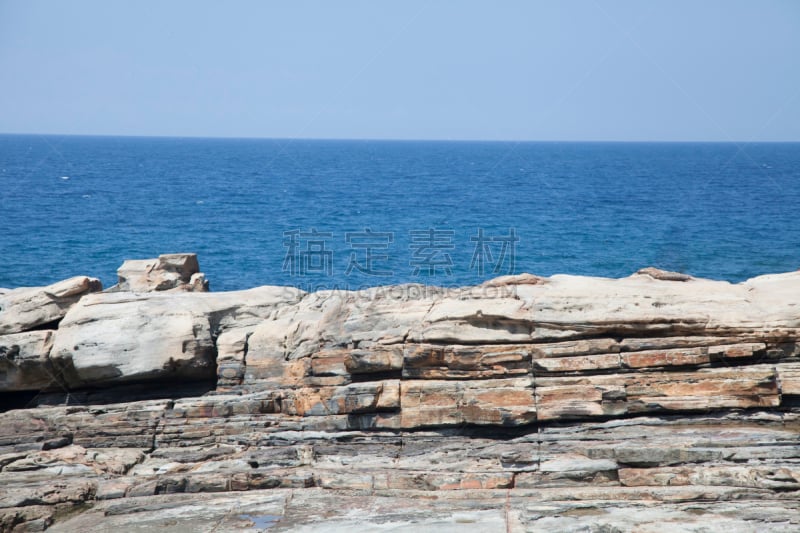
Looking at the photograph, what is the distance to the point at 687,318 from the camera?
16.9 metres

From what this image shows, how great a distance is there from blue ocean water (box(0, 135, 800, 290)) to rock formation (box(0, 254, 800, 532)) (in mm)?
22428

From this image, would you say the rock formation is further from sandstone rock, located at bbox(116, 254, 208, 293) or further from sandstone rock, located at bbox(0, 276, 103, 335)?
sandstone rock, located at bbox(116, 254, 208, 293)

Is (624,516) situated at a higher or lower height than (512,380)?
lower

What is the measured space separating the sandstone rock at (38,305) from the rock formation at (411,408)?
58 millimetres

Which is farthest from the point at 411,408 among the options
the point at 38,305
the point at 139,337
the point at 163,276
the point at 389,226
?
the point at 389,226

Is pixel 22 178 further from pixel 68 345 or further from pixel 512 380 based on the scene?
pixel 512 380

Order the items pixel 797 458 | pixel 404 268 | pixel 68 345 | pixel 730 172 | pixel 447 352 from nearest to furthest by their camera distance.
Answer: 1. pixel 797 458
2. pixel 447 352
3. pixel 68 345
4. pixel 404 268
5. pixel 730 172

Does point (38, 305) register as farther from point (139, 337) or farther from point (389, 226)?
point (389, 226)

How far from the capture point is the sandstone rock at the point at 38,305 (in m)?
20.5

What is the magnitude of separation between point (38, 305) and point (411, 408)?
1092 centimetres

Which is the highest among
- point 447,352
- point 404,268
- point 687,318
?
point 687,318

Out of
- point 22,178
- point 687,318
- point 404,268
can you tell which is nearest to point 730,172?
point 404,268

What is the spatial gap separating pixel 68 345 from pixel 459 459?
10434 mm

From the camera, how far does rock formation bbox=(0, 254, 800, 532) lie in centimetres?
1477
